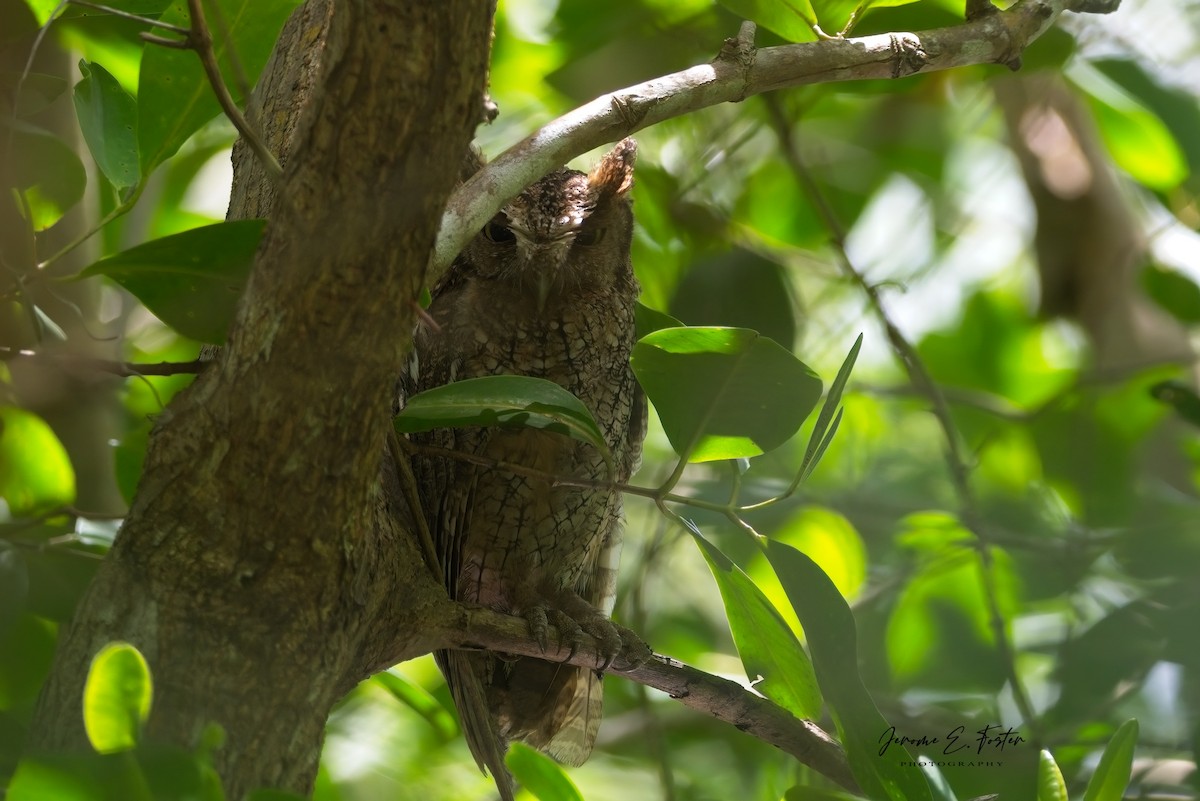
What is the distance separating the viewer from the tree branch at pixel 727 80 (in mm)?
1081

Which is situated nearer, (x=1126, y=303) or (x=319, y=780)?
(x=319, y=780)

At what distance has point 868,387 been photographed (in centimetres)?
234

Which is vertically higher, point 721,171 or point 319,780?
point 721,171

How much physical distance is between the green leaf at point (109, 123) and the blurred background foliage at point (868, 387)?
3 centimetres

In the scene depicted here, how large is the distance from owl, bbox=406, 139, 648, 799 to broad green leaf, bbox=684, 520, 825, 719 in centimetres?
46

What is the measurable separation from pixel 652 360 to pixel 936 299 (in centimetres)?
223

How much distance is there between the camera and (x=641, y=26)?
1977mm

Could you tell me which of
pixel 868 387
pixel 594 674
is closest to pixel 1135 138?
pixel 868 387

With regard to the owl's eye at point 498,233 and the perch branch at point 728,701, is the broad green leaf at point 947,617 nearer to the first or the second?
the perch branch at point 728,701

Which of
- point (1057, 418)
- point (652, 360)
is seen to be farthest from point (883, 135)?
point (652, 360)

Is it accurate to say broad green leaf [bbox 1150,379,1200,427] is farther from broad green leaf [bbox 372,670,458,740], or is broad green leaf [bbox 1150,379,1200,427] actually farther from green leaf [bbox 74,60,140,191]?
green leaf [bbox 74,60,140,191]

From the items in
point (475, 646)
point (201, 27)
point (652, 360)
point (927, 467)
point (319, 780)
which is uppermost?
point (927, 467)

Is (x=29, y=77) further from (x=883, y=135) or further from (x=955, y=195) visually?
(x=955, y=195)

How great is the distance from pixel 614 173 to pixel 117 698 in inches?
55.1
